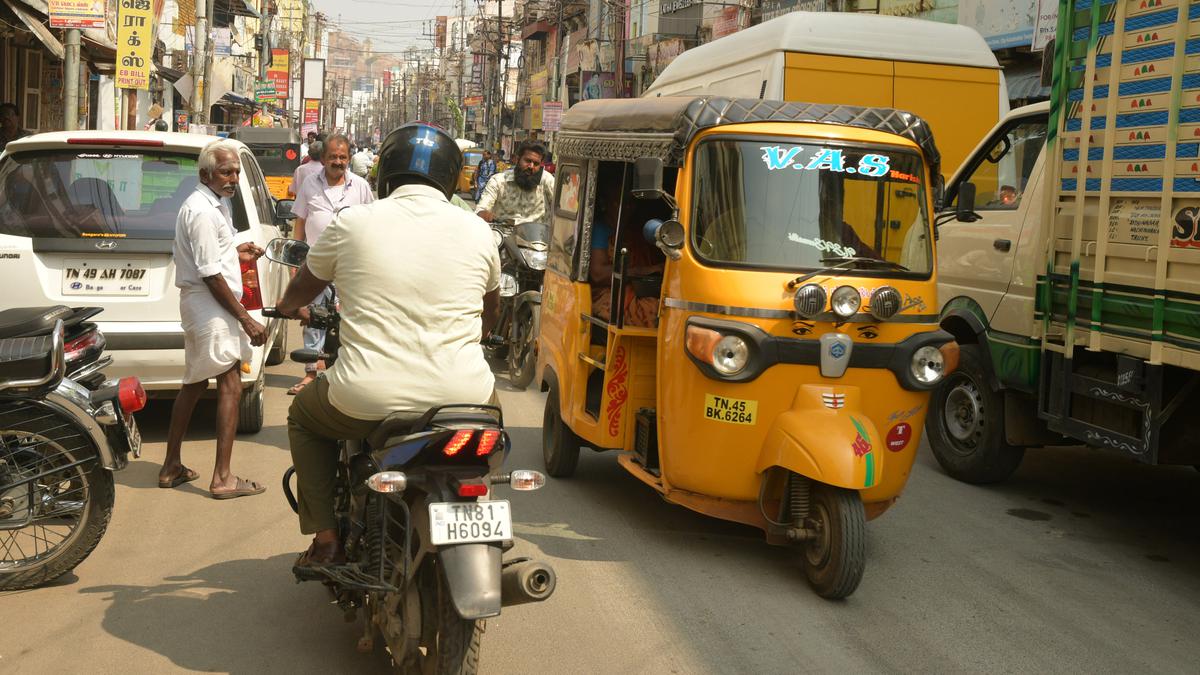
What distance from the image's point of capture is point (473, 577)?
11.7 feet

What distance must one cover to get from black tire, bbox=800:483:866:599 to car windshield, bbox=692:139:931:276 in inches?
43.6

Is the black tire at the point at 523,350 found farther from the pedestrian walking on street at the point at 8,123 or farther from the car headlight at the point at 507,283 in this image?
the pedestrian walking on street at the point at 8,123

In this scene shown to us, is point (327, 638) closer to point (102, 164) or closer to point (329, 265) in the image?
point (329, 265)

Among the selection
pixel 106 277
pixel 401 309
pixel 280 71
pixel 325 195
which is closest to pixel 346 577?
pixel 401 309

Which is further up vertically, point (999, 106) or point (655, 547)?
point (999, 106)

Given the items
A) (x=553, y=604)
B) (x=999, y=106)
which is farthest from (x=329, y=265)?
(x=999, y=106)

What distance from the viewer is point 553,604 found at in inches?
205

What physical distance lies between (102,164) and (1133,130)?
584 centimetres

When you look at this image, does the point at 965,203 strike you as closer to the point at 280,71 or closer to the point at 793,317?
the point at 793,317

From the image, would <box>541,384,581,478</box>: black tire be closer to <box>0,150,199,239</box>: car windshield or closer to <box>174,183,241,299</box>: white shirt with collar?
<box>174,183,241,299</box>: white shirt with collar

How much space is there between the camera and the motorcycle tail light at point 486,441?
3.71m

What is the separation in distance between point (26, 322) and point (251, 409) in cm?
314

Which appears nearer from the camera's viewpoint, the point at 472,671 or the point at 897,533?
the point at 472,671

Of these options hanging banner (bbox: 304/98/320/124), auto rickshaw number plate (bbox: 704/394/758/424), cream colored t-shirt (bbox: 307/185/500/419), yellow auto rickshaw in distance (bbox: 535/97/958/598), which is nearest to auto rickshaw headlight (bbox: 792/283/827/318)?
yellow auto rickshaw in distance (bbox: 535/97/958/598)
